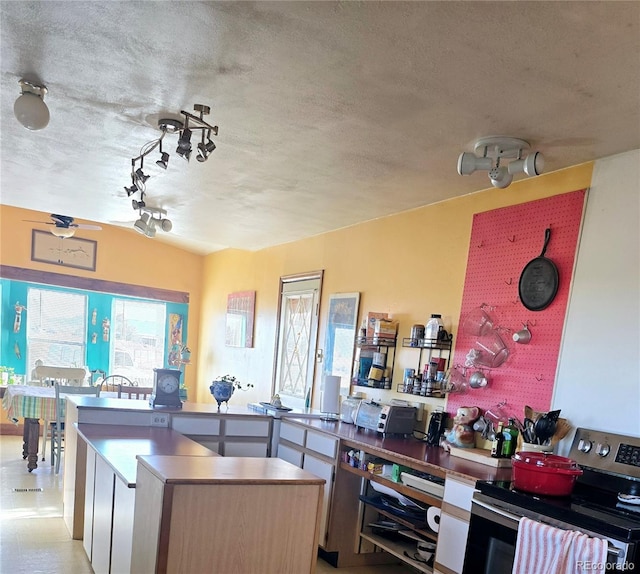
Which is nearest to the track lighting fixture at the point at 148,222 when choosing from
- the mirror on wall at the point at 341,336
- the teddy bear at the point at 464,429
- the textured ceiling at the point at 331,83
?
the textured ceiling at the point at 331,83

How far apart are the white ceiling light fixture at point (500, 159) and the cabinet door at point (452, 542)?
166 centimetres

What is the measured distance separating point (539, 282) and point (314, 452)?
74.1 inches

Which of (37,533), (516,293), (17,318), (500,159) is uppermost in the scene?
(500,159)

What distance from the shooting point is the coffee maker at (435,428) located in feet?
11.1

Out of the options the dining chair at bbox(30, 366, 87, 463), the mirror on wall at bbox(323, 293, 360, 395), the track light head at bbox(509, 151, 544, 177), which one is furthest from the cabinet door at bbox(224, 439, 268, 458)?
the track light head at bbox(509, 151, 544, 177)

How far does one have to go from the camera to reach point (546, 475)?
90.0 inches

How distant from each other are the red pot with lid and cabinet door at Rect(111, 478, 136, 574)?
1.65 metres

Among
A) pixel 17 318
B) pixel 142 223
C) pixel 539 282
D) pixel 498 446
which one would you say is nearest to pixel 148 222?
pixel 142 223

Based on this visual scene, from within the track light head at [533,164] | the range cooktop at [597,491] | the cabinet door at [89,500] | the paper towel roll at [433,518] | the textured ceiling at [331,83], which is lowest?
the cabinet door at [89,500]

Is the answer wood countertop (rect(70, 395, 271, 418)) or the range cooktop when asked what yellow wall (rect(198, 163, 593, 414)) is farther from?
the range cooktop

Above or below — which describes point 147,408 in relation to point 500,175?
below

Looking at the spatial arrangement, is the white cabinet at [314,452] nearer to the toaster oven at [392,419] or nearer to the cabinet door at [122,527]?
the toaster oven at [392,419]

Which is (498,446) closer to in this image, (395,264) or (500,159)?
(500,159)

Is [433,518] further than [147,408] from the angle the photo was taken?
No
